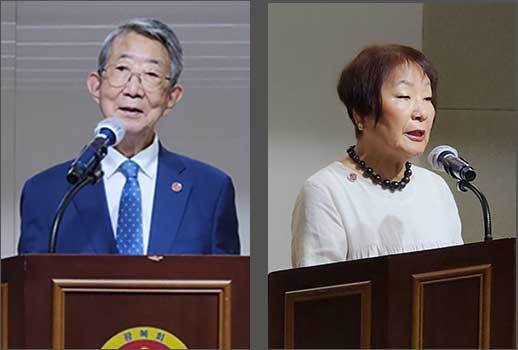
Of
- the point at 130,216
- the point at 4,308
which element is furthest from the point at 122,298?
the point at 4,308

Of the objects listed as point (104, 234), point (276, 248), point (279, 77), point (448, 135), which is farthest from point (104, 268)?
point (448, 135)

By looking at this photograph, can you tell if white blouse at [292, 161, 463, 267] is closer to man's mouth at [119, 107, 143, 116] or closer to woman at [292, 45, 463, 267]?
woman at [292, 45, 463, 267]

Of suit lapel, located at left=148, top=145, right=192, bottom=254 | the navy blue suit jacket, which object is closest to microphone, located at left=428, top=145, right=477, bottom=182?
the navy blue suit jacket

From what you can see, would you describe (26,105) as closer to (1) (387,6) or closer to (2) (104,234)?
(2) (104,234)

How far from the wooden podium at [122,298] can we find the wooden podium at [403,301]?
157 millimetres

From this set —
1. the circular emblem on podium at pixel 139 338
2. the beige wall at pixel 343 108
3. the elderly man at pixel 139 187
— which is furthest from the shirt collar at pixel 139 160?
the circular emblem on podium at pixel 139 338

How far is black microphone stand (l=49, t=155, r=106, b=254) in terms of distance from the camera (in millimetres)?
3436

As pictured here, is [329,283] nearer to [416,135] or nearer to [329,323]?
[329,323]

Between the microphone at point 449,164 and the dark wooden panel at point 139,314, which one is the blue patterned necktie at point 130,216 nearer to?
the dark wooden panel at point 139,314

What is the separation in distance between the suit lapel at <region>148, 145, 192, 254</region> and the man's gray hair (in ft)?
0.76

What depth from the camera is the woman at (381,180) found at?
3.44m

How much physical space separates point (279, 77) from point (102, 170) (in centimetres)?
56

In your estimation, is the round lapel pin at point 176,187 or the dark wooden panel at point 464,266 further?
the round lapel pin at point 176,187

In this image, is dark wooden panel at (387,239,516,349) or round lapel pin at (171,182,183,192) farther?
round lapel pin at (171,182,183,192)
